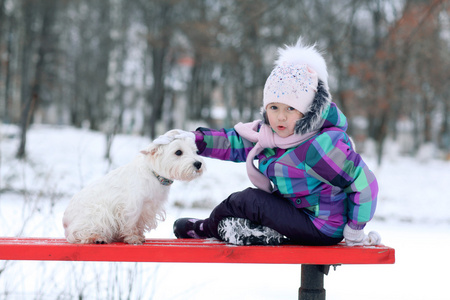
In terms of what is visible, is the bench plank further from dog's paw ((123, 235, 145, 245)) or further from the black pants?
dog's paw ((123, 235, 145, 245))

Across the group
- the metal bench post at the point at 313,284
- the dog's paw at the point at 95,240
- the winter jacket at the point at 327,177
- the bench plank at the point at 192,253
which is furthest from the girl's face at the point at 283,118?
the dog's paw at the point at 95,240

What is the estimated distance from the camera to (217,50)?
13.4 meters

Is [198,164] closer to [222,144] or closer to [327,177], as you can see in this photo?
[222,144]

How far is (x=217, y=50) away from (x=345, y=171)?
37.3ft

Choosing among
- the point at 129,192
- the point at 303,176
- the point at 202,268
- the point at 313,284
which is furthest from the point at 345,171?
the point at 202,268

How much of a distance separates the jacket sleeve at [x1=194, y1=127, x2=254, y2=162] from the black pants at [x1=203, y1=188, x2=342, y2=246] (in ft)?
1.03

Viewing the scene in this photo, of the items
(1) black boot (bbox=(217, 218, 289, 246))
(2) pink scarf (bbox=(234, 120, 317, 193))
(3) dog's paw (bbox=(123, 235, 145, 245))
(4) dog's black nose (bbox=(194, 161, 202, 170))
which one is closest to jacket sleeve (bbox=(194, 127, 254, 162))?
(2) pink scarf (bbox=(234, 120, 317, 193))

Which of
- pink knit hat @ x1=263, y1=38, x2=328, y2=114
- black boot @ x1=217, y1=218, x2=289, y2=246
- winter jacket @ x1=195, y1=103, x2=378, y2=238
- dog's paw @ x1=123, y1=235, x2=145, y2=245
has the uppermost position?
pink knit hat @ x1=263, y1=38, x2=328, y2=114

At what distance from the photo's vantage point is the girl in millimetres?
2453

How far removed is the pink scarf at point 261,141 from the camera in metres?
2.57

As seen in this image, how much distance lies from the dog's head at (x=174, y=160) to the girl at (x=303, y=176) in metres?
0.12

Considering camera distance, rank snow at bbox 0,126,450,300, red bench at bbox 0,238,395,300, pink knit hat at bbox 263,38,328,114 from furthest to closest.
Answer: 1. snow at bbox 0,126,450,300
2. pink knit hat at bbox 263,38,328,114
3. red bench at bbox 0,238,395,300

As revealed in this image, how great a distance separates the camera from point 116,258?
227cm

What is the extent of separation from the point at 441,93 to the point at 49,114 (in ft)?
117
